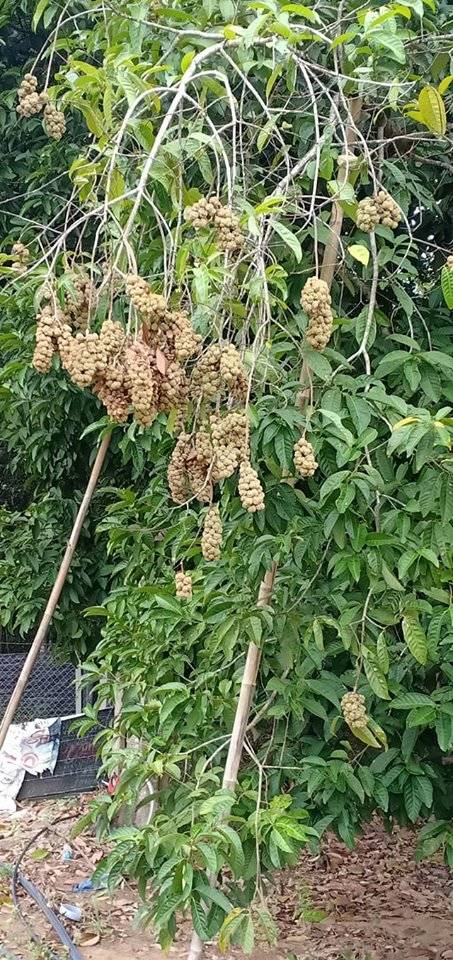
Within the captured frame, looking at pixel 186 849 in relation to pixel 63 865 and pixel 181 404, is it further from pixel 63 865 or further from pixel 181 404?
pixel 63 865

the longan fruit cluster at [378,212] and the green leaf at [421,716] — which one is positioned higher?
the longan fruit cluster at [378,212]

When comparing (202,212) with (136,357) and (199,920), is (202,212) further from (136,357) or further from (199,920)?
(199,920)

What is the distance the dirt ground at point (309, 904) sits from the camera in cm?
392

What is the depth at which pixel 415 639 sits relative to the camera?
175 centimetres

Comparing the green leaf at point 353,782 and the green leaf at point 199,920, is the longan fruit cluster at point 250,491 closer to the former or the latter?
the green leaf at point 199,920

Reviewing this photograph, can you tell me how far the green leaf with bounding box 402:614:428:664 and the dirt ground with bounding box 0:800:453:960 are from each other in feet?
7.33

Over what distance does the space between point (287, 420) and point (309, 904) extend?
3655 millimetres

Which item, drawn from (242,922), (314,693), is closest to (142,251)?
(314,693)

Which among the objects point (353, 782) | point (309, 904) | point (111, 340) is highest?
point (111, 340)

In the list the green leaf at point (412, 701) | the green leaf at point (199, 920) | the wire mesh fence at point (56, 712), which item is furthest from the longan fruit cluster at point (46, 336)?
the wire mesh fence at point (56, 712)

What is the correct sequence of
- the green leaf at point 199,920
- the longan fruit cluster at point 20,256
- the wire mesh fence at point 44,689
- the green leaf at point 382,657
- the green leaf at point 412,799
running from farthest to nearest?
the wire mesh fence at point 44,689 < the green leaf at point 412,799 < the longan fruit cluster at point 20,256 < the green leaf at point 382,657 < the green leaf at point 199,920

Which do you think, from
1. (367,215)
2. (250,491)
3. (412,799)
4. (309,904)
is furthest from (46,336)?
(309,904)

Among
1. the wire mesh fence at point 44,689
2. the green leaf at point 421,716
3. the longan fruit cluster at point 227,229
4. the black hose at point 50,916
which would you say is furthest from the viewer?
the wire mesh fence at point 44,689

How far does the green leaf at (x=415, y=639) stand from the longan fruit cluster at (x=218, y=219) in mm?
844
